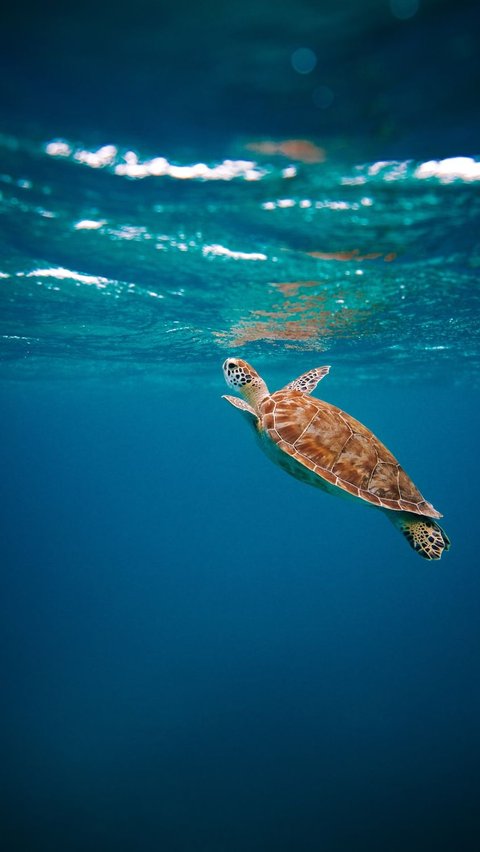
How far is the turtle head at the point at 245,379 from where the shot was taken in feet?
23.9

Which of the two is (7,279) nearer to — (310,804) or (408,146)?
(408,146)

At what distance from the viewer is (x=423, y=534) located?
5883 millimetres

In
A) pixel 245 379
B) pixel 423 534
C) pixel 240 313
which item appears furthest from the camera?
pixel 240 313

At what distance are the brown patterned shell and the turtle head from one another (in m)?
0.85

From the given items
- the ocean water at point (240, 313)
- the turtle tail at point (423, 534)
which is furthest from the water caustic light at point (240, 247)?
the turtle tail at point (423, 534)

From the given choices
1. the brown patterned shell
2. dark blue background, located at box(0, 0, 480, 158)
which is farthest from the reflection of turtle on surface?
dark blue background, located at box(0, 0, 480, 158)

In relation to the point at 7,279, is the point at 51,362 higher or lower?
higher

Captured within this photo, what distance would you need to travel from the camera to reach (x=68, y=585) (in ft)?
183

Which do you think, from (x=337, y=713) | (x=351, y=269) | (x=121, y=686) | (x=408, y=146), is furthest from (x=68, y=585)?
(x=408, y=146)

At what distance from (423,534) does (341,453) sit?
155 centimetres

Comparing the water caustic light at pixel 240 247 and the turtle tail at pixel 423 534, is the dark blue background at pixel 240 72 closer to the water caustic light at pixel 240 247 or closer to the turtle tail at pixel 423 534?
the water caustic light at pixel 240 247

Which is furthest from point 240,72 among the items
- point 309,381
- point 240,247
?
point 240,247

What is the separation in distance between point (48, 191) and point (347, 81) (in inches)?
210

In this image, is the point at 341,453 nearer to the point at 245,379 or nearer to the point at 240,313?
the point at 245,379
